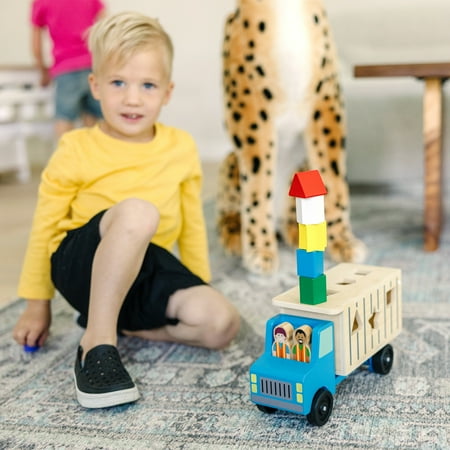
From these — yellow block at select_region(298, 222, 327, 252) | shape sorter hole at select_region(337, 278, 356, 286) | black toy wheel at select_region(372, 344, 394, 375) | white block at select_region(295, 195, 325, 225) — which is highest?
white block at select_region(295, 195, 325, 225)

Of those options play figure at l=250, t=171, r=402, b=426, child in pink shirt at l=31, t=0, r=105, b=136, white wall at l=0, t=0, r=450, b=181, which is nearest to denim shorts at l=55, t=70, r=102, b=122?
child in pink shirt at l=31, t=0, r=105, b=136

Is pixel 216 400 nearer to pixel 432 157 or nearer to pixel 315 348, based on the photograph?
pixel 315 348

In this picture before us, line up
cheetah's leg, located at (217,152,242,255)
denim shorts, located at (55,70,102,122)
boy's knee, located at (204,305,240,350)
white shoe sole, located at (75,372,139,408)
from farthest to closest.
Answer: denim shorts, located at (55,70,102,122) → cheetah's leg, located at (217,152,242,255) → boy's knee, located at (204,305,240,350) → white shoe sole, located at (75,372,139,408)

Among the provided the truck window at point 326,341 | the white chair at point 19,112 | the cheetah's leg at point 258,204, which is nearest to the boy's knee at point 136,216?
the truck window at point 326,341

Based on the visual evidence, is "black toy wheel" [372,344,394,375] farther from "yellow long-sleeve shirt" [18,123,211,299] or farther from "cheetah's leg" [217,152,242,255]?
"cheetah's leg" [217,152,242,255]

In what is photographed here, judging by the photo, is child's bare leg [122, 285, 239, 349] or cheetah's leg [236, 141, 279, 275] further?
cheetah's leg [236, 141, 279, 275]

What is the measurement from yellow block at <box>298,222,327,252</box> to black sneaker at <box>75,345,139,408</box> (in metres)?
0.34

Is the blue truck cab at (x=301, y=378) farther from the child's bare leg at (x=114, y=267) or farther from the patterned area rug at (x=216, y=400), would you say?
the child's bare leg at (x=114, y=267)

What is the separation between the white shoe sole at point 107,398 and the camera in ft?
3.56

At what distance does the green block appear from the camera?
3.32ft

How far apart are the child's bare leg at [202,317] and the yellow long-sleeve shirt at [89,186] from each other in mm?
150

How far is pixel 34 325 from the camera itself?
134 centimetres

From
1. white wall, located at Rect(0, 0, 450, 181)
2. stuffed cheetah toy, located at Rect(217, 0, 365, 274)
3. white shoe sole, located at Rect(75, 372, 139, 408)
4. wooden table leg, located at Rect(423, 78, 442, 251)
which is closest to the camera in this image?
white shoe sole, located at Rect(75, 372, 139, 408)

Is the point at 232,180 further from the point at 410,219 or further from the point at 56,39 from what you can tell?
the point at 56,39
